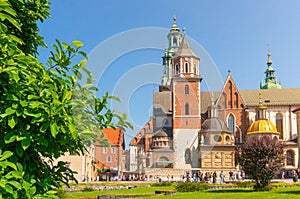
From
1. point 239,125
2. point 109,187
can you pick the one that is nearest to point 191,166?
point 239,125

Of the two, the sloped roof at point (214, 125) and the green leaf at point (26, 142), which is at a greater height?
the sloped roof at point (214, 125)

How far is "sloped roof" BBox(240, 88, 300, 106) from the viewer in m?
62.4

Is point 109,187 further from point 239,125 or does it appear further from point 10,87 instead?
point 239,125

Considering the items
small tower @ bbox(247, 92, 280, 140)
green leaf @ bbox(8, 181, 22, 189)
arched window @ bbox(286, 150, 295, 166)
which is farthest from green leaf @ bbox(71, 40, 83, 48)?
arched window @ bbox(286, 150, 295, 166)

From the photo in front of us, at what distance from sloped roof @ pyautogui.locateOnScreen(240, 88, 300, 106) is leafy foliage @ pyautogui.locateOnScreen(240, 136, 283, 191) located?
4175cm

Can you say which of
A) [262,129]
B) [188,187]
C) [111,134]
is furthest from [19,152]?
[262,129]

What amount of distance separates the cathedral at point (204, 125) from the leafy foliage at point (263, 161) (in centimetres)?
3213

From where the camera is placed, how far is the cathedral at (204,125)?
54312mm

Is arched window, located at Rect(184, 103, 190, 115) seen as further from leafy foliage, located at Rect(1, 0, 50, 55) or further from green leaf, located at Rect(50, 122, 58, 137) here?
green leaf, located at Rect(50, 122, 58, 137)

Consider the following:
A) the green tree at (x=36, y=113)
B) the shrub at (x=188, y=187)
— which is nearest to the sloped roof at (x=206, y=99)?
the shrub at (x=188, y=187)

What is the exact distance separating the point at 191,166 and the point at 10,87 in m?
52.7

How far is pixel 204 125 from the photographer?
188 ft

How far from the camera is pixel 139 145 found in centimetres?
6744

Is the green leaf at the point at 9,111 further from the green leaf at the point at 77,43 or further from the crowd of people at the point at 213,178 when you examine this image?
the crowd of people at the point at 213,178
